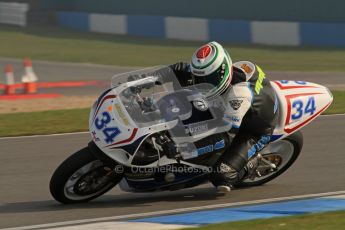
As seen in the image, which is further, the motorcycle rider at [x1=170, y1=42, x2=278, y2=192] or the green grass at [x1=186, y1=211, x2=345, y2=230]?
the motorcycle rider at [x1=170, y1=42, x2=278, y2=192]

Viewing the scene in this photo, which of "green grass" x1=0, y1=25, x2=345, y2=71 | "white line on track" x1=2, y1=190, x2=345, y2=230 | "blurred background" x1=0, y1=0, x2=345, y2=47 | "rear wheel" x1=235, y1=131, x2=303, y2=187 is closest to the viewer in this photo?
"white line on track" x1=2, y1=190, x2=345, y2=230

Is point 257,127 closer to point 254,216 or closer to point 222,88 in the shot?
point 222,88

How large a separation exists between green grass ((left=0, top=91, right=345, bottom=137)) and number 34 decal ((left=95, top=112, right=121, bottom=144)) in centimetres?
487

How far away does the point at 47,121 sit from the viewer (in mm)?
12742

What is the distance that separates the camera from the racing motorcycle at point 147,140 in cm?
693

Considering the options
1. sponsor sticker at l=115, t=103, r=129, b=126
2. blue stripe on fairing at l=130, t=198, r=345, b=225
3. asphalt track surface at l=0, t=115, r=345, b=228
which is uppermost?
sponsor sticker at l=115, t=103, r=129, b=126

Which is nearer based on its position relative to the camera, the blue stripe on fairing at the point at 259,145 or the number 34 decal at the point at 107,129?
the number 34 decal at the point at 107,129

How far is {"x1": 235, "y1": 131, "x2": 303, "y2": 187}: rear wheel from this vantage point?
796 centimetres

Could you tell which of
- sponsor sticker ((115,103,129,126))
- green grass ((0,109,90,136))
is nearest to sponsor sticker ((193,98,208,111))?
sponsor sticker ((115,103,129,126))

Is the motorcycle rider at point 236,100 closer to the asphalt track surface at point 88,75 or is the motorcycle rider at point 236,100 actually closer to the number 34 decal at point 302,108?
the number 34 decal at point 302,108

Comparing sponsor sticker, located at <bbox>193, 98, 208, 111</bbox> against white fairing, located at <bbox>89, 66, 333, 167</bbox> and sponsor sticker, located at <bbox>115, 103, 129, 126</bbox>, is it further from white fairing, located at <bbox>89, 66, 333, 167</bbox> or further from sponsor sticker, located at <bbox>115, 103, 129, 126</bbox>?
sponsor sticker, located at <bbox>115, 103, 129, 126</bbox>

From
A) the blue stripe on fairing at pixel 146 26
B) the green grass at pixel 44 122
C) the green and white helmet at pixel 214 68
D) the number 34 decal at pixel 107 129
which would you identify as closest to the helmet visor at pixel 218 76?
the green and white helmet at pixel 214 68

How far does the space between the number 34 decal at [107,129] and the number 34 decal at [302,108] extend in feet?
6.11

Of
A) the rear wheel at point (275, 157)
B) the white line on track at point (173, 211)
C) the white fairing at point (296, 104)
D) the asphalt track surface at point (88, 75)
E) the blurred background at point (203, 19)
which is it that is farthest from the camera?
the blurred background at point (203, 19)
